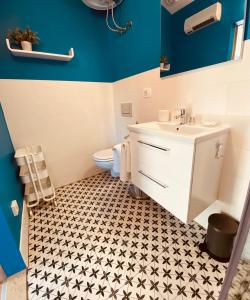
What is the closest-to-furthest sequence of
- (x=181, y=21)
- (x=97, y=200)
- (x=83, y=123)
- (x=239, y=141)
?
(x=239, y=141)
(x=181, y=21)
(x=97, y=200)
(x=83, y=123)

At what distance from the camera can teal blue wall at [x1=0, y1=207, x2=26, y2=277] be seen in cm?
93

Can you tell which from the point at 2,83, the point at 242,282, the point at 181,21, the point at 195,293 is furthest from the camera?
the point at 2,83

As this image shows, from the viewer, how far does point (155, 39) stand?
1462 millimetres

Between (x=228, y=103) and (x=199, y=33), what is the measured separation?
1.99ft

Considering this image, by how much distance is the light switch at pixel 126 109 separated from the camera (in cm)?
200

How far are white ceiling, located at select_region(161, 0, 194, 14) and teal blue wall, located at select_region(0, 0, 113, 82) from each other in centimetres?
103

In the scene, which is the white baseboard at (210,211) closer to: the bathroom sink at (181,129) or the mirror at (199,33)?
the bathroom sink at (181,129)

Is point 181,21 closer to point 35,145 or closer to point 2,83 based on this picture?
point 2,83

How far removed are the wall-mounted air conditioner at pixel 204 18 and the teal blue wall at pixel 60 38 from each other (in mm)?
1242

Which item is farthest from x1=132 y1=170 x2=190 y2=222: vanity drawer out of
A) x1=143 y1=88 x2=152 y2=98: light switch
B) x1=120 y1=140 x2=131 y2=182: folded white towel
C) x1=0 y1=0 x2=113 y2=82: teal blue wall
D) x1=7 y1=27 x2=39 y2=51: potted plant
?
x1=7 y1=27 x2=39 y2=51: potted plant

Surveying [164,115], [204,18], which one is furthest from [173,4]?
[164,115]

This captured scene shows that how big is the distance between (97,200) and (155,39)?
71.2 inches

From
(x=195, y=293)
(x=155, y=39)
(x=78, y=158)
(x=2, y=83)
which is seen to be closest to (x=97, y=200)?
(x=78, y=158)

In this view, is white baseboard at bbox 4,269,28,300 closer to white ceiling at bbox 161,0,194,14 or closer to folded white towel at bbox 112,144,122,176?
folded white towel at bbox 112,144,122,176
